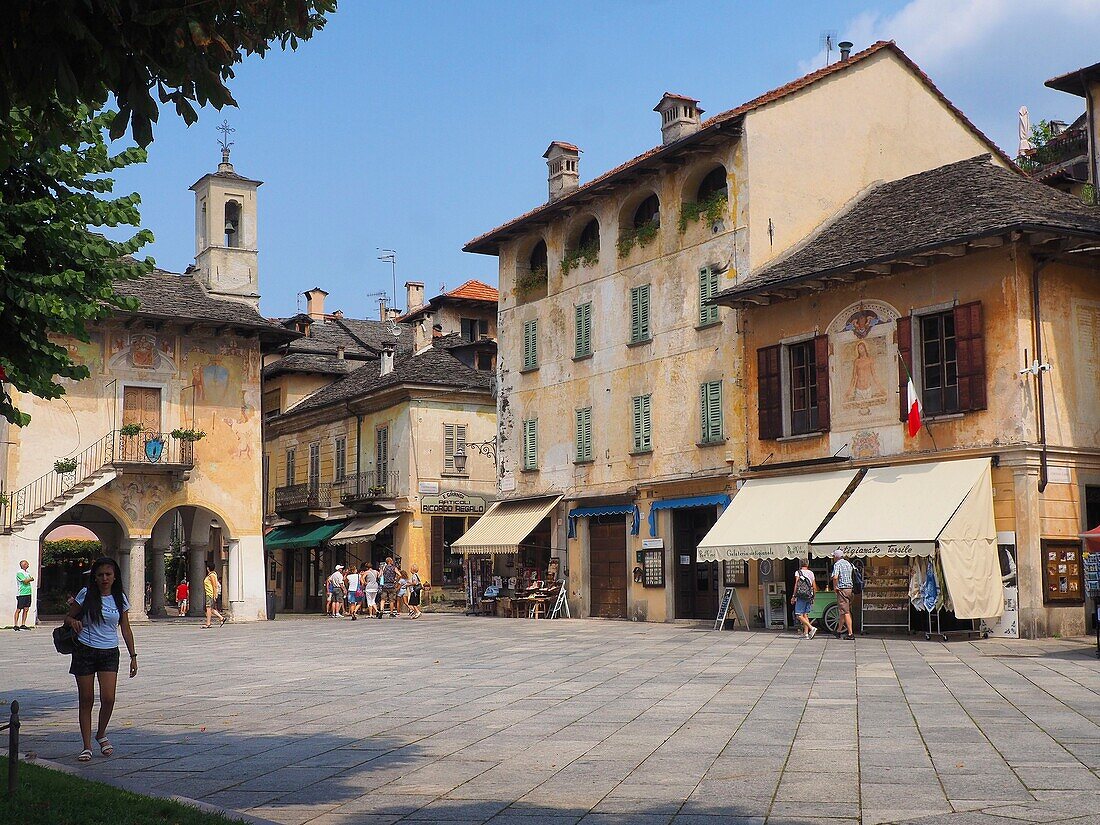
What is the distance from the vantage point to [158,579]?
133 ft

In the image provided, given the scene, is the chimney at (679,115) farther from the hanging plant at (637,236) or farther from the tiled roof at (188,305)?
the tiled roof at (188,305)

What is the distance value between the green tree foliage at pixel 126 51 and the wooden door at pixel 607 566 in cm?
2761

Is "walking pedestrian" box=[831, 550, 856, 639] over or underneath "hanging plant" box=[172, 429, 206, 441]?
underneath

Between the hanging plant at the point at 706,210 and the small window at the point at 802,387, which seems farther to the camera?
the hanging plant at the point at 706,210

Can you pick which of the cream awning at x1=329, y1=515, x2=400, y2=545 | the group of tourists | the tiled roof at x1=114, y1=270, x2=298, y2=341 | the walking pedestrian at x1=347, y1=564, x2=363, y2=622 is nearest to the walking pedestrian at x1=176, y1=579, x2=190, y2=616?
the cream awning at x1=329, y1=515, x2=400, y2=545

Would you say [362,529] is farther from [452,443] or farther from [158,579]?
[158,579]

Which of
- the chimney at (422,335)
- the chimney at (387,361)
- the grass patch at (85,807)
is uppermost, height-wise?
the chimney at (422,335)

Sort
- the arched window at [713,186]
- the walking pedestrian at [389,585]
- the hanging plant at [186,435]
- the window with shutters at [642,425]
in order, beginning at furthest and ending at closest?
the walking pedestrian at [389,585]
the hanging plant at [186,435]
the window with shutters at [642,425]
the arched window at [713,186]

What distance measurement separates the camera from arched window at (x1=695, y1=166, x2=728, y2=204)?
31.5m

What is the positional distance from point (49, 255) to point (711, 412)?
2067 centimetres

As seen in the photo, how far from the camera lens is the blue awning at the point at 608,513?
33219 millimetres

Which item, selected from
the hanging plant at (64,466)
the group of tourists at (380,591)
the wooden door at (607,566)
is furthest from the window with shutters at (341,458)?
the wooden door at (607,566)

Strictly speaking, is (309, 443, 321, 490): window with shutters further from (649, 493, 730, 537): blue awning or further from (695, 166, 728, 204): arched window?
(695, 166, 728, 204): arched window

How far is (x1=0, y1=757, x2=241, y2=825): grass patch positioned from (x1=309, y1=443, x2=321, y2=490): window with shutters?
42781 mm
